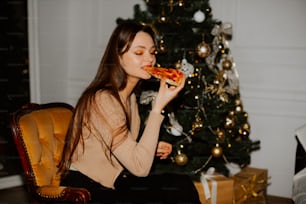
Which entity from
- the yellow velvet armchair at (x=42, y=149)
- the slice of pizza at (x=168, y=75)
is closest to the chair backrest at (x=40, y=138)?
the yellow velvet armchair at (x=42, y=149)

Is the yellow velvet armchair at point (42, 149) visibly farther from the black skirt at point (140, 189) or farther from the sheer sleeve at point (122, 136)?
the sheer sleeve at point (122, 136)

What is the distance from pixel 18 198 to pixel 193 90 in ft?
5.97

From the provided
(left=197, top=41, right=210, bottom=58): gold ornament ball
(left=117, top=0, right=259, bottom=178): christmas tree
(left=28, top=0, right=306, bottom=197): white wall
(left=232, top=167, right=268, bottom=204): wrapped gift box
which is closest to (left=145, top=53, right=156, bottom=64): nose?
(left=117, top=0, right=259, bottom=178): christmas tree

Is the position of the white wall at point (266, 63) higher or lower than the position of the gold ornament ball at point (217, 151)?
higher

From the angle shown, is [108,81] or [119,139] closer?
[119,139]

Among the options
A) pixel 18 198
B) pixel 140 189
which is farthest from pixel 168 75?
pixel 18 198

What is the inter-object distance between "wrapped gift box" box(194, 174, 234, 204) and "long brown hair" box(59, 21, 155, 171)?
110cm

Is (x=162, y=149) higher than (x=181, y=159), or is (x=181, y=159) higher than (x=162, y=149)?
(x=162, y=149)

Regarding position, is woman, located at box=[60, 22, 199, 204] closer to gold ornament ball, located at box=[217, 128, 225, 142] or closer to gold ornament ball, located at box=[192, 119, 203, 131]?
gold ornament ball, located at box=[192, 119, 203, 131]

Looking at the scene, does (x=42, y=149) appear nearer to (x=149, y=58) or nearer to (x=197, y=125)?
(x=149, y=58)

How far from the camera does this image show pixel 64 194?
1591 millimetres

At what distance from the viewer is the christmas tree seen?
8.50 ft

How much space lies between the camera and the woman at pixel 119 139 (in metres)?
1.55

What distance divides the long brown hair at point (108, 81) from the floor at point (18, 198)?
155cm
